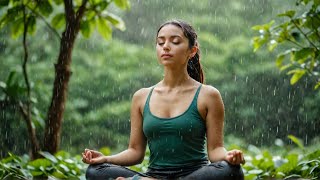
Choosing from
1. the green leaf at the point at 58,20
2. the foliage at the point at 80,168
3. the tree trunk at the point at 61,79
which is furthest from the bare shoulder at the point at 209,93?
the green leaf at the point at 58,20

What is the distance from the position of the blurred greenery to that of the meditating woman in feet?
20.5

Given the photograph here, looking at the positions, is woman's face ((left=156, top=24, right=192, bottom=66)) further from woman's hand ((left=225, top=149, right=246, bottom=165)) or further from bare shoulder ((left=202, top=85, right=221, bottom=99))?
woman's hand ((left=225, top=149, right=246, bottom=165))

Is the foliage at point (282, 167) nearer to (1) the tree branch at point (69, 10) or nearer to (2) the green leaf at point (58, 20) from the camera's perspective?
(1) the tree branch at point (69, 10)

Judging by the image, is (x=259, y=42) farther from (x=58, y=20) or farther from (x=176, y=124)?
(x=176, y=124)

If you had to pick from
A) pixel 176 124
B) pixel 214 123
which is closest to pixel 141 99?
pixel 176 124

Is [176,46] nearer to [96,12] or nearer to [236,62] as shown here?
[96,12]

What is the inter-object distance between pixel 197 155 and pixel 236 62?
6.95 m

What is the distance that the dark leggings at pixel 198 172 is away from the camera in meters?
2.75

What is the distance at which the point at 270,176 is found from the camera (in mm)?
5035

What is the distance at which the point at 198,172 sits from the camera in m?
2.84

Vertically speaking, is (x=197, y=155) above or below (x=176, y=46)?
below

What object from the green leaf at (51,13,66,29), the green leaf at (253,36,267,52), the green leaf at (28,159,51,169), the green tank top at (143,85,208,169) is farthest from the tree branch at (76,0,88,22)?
the green tank top at (143,85,208,169)

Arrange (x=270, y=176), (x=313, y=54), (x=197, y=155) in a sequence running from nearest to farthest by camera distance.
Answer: (x=197, y=155)
(x=313, y=54)
(x=270, y=176)

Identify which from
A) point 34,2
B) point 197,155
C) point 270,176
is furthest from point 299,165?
point 34,2
